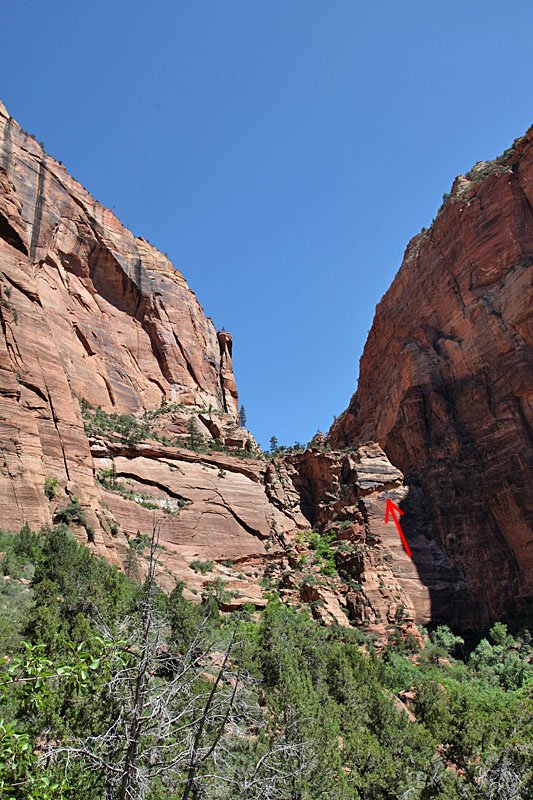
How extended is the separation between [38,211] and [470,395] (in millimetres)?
32352

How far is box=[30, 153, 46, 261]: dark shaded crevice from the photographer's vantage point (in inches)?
1474

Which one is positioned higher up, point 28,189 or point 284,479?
point 28,189

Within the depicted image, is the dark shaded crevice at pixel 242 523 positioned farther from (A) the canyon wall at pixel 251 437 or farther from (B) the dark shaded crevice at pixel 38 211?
(B) the dark shaded crevice at pixel 38 211

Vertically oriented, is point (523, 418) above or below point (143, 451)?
above

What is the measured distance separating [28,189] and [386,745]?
38498 millimetres

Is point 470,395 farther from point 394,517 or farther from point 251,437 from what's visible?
point 251,437

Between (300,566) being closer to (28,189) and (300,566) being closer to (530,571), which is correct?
(530,571)

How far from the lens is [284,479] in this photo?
1560 inches

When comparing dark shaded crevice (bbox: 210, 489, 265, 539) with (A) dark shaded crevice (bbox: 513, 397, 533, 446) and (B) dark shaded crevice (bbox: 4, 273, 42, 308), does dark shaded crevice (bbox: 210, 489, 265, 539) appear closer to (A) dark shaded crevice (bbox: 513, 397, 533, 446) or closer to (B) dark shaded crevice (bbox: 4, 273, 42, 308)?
(B) dark shaded crevice (bbox: 4, 273, 42, 308)

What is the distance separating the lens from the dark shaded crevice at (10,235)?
2739 cm

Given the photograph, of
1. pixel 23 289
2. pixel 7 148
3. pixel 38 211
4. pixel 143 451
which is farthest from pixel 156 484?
pixel 7 148

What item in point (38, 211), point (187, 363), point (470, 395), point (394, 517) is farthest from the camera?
point (187, 363)

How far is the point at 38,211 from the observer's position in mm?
39062

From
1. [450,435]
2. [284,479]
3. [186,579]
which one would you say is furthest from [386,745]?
[450,435]
